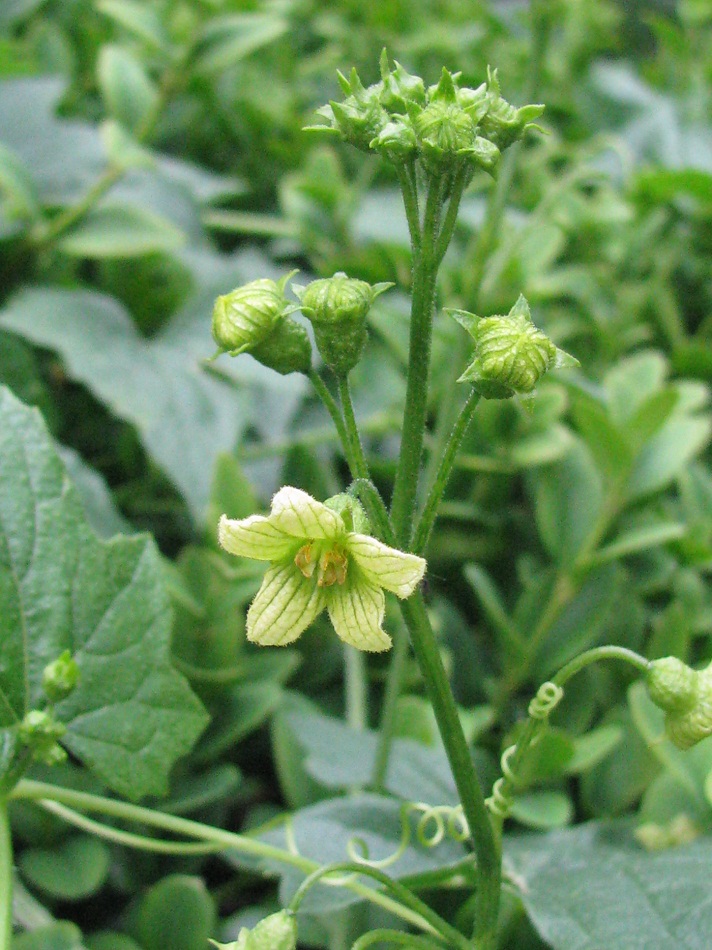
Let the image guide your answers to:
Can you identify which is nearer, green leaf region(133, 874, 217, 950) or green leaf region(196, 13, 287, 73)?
green leaf region(133, 874, 217, 950)

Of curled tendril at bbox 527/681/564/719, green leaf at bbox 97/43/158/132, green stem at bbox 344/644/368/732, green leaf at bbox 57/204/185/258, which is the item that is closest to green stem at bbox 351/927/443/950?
curled tendril at bbox 527/681/564/719

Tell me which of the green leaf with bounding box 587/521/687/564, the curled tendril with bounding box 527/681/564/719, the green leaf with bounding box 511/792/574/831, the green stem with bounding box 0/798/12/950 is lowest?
the green stem with bounding box 0/798/12/950

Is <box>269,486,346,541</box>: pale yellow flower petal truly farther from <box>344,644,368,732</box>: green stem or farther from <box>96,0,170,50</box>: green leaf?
<box>96,0,170,50</box>: green leaf

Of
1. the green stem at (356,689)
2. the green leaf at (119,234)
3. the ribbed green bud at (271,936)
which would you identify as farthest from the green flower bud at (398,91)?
the green leaf at (119,234)

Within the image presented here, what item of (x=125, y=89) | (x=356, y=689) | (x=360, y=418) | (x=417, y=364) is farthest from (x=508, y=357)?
(x=125, y=89)

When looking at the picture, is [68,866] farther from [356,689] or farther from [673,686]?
[673,686]

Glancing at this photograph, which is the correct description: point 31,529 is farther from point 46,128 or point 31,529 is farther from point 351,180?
point 351,180

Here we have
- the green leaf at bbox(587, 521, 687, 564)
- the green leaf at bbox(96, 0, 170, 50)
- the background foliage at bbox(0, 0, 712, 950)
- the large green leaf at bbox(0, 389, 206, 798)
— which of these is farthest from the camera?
the green leaf at bbox(96, 0, 170, 50)
